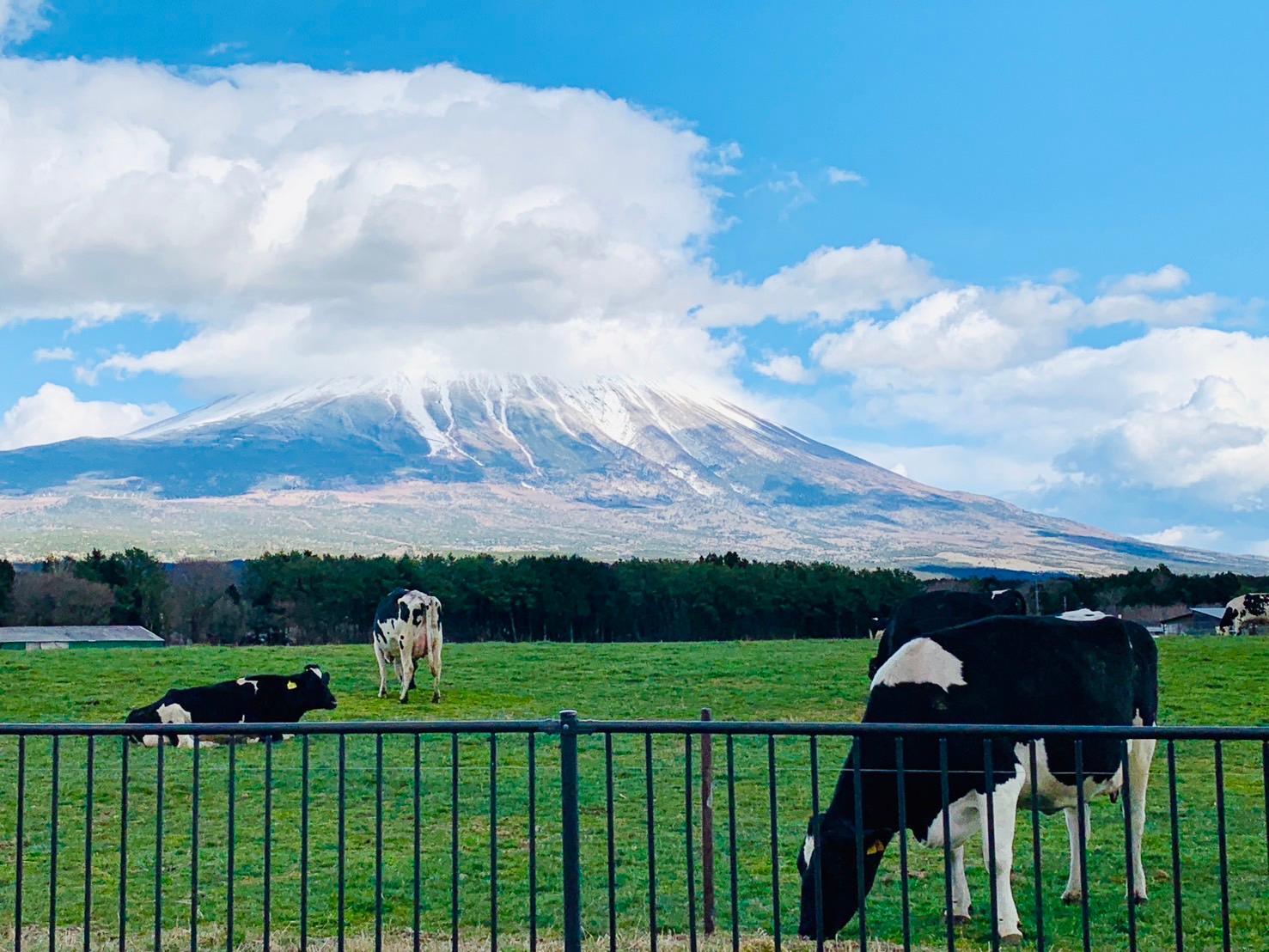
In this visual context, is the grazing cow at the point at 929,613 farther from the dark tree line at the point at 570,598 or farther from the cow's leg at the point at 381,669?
the dark tree line at the point at 570,598

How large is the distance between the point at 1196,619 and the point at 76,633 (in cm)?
5604

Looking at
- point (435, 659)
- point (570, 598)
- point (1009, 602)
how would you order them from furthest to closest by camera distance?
point (570, 598)
point (435, 659)
point (1009, 602)

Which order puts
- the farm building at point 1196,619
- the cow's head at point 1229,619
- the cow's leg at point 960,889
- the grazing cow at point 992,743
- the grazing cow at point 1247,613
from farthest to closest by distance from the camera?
1. the farm building at point 1196,619
2. the cow's head at point 1229,619
3. the grazing cow at point 1247,613
4. the cow's leg at point 960,889
5. the grazing cow at point 992,743

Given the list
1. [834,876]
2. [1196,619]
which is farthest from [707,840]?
[1196,619]

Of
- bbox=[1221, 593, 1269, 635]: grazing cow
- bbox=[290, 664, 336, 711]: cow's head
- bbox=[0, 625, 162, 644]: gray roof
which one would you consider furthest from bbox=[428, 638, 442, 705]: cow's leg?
bbox=[0, 625, 162, 644]: gray roof

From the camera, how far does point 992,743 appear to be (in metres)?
8.24

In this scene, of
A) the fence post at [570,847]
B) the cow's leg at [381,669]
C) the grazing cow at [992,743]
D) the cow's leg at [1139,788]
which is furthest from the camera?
the cow's leg at [381,669]

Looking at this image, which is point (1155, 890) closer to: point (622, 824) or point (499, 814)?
point (622, 824)

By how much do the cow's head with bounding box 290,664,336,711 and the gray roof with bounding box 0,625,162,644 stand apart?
38.1 meters

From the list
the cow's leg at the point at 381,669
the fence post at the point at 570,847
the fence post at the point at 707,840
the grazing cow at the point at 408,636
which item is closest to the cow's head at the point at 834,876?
the fence post at the point at 707,840

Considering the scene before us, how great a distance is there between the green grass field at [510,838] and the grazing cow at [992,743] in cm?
58

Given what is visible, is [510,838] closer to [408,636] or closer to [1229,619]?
[408,636]

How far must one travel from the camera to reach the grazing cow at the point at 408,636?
2320 centimetres

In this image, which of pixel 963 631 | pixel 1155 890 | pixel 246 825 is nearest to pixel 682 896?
pixel 963 631
